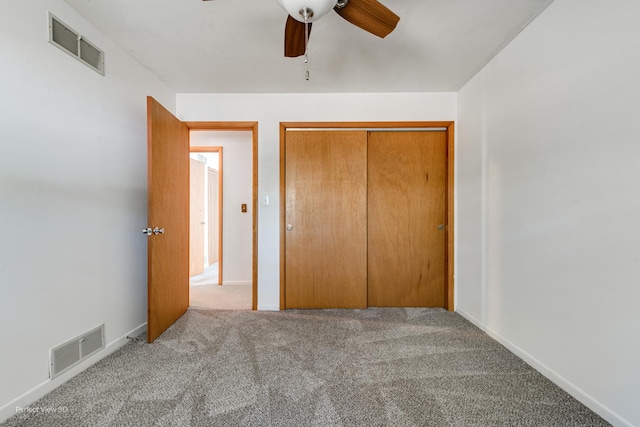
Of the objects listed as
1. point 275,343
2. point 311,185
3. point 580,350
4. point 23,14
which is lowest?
point 275,343

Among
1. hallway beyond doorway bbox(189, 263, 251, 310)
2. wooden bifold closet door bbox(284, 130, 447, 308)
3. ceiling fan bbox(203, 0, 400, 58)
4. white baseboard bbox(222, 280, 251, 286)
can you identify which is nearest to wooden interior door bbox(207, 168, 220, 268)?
hallway beyond doorway bbox(189, 263, 251, 310)

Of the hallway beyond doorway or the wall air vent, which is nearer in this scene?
the wall air vent

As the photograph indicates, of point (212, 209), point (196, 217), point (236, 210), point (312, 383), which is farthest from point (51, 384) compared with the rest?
point (212, 209)

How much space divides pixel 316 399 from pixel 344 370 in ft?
1.01

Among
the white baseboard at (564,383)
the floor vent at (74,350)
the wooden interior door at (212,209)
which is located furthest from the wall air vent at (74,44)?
the white baseboard at (564,383)

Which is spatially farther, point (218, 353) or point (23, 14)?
point (218, 353)

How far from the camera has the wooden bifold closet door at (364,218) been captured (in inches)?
107

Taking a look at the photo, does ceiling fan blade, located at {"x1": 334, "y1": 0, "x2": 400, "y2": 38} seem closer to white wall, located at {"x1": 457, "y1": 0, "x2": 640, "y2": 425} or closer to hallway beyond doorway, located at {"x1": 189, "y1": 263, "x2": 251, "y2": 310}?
white wall, located at {"x1": 457, "y1": 0, "x2": 640, "y2": 425}

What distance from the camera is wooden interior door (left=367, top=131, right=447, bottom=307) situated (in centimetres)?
275

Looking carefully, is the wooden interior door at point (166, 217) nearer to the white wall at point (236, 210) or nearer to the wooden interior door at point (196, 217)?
the white wall at point (236, 210)

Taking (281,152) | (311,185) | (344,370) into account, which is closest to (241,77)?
(281,152)

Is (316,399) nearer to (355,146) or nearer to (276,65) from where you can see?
(355,146)

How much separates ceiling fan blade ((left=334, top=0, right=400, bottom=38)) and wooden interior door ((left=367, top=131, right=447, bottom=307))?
1445 millimetres

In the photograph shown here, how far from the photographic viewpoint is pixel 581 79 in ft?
4.55
